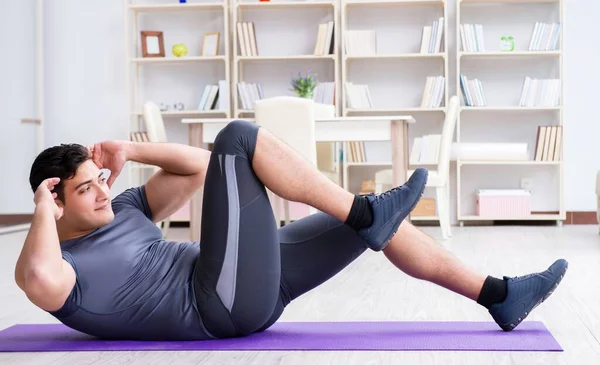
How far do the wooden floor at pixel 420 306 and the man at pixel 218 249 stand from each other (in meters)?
0.11

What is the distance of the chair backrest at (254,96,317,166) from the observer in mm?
4750

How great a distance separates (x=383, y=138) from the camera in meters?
5.04

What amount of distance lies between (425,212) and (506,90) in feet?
3.72

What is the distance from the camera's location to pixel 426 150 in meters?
6.66

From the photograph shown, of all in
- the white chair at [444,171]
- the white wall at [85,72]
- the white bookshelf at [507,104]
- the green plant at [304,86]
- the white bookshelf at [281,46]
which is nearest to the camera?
the white chair at [444,171]

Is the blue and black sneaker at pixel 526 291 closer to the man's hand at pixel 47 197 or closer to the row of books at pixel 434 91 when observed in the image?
the man's hand at pixel 47 197

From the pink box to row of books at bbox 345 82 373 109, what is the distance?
108 cm

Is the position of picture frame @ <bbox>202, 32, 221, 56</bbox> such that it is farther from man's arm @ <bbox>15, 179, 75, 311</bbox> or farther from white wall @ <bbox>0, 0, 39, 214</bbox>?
man's arm @ <bbox>15, 179, 75, 311</bbox>

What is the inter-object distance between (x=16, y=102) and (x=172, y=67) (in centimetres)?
121

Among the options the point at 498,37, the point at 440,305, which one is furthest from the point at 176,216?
the point at 440,305

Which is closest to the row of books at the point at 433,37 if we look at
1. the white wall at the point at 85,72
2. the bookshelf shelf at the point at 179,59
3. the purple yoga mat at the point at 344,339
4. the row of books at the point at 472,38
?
the row of books at the point at 472,38

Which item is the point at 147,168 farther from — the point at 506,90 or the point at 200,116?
the point at 506,90

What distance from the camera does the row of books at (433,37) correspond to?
261 inches

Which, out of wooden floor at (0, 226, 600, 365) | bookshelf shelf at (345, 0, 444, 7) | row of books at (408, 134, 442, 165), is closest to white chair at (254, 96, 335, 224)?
wooden floor at (0, 226, 600, 365)
